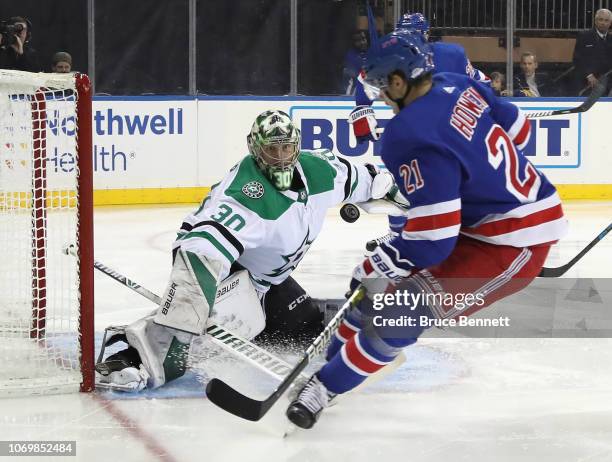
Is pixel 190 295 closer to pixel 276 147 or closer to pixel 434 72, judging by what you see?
pixel 276 147

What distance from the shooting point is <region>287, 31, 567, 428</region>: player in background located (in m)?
2.57

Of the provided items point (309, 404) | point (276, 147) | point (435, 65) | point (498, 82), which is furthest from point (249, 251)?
point (498, 82)

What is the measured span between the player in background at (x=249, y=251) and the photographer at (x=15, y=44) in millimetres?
4242

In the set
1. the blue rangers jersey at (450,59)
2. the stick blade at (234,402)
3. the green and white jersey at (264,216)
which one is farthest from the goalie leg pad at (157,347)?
the blue rangers jersey at (450,59)

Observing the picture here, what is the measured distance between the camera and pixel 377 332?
8.92ft

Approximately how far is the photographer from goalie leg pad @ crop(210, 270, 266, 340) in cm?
439

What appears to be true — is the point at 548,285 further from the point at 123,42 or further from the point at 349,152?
the point at 123,42

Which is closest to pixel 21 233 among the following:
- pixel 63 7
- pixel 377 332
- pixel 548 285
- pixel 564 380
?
pixel 377 332

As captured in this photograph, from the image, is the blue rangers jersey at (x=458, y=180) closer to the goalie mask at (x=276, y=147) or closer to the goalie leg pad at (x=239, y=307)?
the goalie mask at (x=276, y=147)

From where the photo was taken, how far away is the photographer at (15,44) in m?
7.45

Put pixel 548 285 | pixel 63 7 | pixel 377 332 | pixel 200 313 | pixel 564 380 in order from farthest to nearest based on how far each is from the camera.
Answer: pixel 63 7 → pixel 548 285 → pixel 564 380 → pixel 200 313 → pixel 377 332

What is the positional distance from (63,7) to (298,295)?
4.55 metres

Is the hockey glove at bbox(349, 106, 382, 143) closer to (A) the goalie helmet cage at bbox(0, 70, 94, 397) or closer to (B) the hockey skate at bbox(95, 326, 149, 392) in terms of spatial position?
(A) the goalie helmet cage at bbox(0, 70, 94, 397)

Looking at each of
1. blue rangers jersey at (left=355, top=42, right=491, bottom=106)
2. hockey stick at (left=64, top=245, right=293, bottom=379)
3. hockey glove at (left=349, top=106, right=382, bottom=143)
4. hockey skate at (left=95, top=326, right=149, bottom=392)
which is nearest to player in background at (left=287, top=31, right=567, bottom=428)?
hockey stick at (left=64, top=245, right=293, bottom=379)
